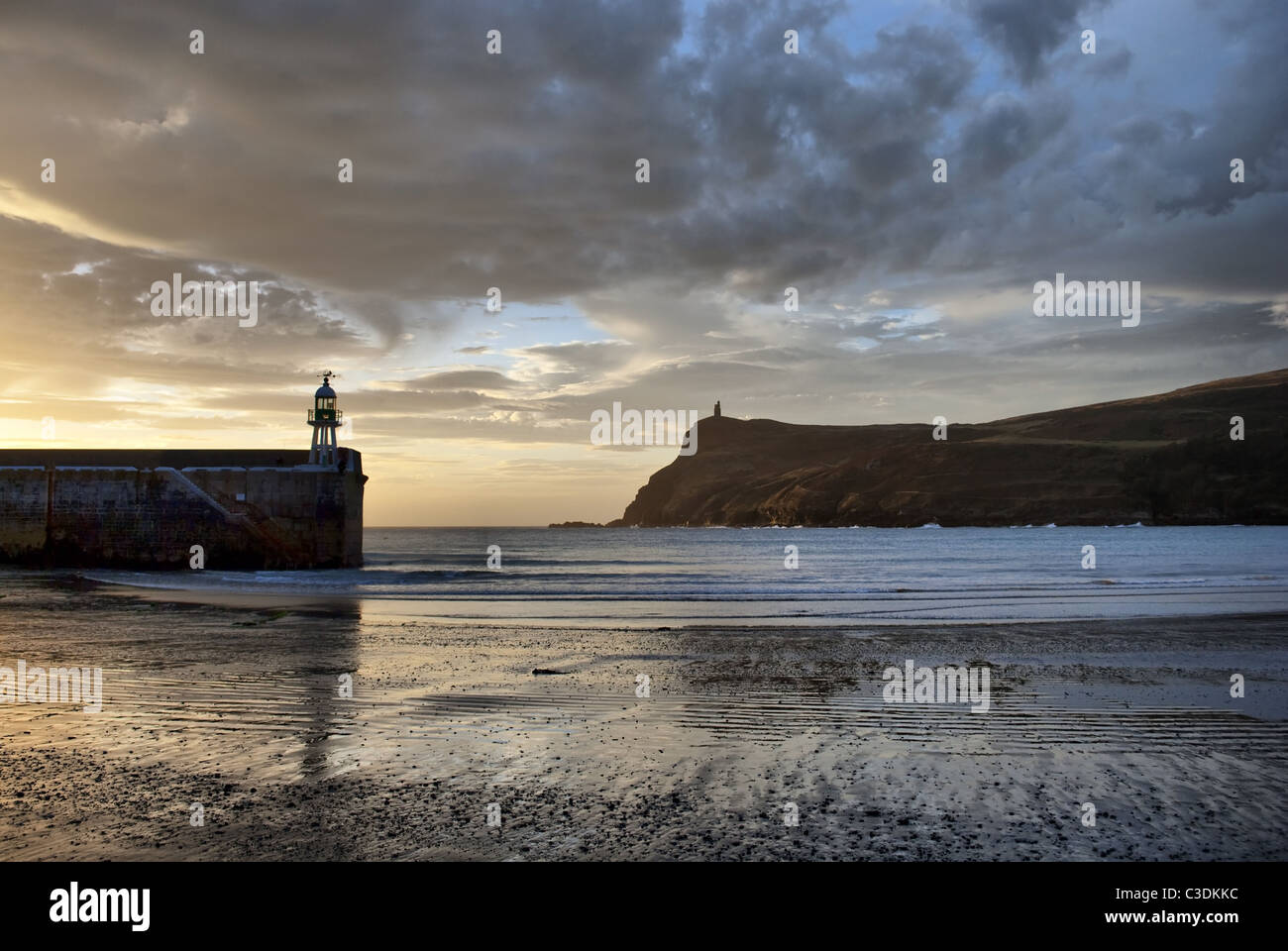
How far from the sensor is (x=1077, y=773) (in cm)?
707

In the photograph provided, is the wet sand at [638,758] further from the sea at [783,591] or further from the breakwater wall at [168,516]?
the breakwater wall at [168,516]

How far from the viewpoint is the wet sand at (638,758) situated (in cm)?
543

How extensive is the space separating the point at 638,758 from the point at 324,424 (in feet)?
141

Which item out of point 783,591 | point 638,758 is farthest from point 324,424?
point 638,758

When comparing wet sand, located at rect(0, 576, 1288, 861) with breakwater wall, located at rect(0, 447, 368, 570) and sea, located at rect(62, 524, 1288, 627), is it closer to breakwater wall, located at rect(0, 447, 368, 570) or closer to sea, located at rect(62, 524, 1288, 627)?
sea, located at rect(62, 524, 1288, 627)

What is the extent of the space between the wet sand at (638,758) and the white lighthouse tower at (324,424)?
1250 inches

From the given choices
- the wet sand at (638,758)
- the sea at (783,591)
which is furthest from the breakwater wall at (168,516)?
the wet sand at (638,758)

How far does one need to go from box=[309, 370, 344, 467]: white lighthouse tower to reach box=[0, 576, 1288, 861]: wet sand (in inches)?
1250

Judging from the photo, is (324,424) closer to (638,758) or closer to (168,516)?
(168,516)

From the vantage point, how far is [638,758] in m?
7.61
